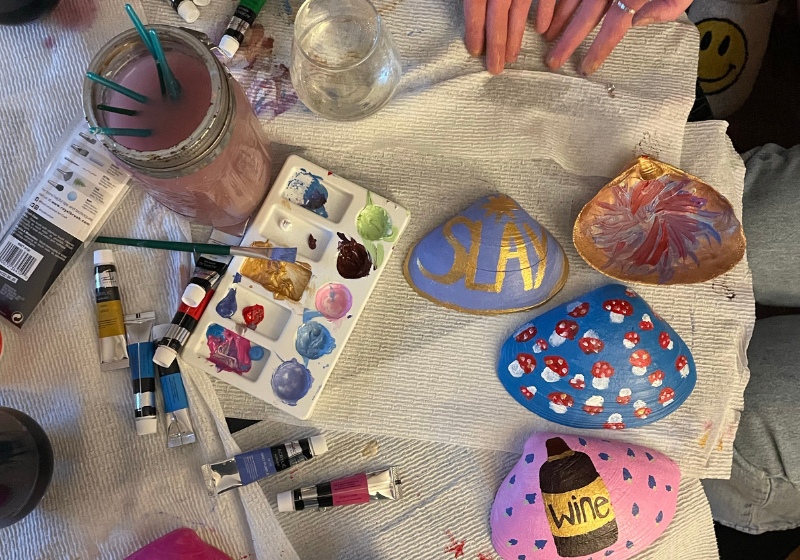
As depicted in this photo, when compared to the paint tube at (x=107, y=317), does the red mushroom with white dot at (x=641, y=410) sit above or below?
below

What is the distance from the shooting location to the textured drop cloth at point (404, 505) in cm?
55

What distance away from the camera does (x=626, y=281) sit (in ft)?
1.81

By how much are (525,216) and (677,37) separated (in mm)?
221

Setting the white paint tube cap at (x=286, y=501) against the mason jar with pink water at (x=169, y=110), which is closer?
the mason jar with pink water at (x=169, y=110)

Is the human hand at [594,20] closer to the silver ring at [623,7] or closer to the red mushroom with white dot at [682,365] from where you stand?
the silver ring at [623,7]

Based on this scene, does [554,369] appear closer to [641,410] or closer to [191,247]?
[641,410]

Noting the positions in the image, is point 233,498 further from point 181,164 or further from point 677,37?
point 677,37

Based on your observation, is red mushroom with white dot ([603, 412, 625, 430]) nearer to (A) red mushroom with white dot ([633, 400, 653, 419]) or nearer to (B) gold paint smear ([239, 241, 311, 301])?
(A) red mushroom with white dot ([633, 400, 653, 419])

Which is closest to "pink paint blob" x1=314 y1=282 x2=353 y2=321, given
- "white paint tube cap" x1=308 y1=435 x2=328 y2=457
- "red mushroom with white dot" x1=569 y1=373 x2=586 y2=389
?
"white paint tube cap" x1=308 y1=435 x2=328 y2=457

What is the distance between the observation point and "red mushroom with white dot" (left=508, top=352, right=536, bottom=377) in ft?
1.77

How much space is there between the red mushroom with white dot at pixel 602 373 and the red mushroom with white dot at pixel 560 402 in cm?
3

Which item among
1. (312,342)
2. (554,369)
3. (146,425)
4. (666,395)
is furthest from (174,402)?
(666,395)

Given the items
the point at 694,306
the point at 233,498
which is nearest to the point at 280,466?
the point at 233,498

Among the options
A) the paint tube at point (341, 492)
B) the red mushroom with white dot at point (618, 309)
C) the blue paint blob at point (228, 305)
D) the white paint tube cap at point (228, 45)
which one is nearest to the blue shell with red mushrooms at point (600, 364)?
the red mushroom with white dot at point (618, 309)
